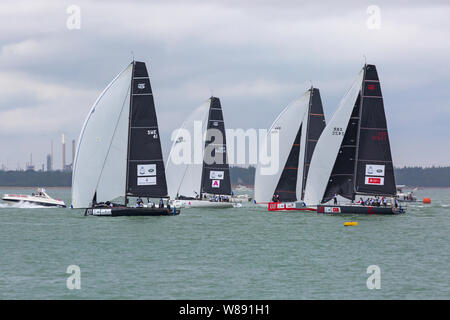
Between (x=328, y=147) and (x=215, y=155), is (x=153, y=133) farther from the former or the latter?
(x=215, y=155)

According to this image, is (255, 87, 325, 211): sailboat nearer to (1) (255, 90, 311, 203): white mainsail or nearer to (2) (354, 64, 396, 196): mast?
(1) (255, 90, 311, 203): white mainsail

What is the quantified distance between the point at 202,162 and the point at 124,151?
65.0ft

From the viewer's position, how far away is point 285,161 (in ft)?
209

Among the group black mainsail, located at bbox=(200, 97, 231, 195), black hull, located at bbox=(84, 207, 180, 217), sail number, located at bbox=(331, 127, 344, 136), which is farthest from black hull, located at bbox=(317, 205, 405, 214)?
black mainsail, located at bbox=(200, 97, 231, 195)

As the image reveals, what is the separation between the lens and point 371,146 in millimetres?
52938

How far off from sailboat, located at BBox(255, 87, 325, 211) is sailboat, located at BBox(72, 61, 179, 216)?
17083 millimetres

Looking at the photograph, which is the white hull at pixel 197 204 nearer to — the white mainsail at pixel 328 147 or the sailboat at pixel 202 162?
the sailboat at pixel 202 162

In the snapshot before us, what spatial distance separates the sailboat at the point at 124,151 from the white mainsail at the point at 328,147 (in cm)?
1330

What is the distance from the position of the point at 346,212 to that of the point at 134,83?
53.2ft

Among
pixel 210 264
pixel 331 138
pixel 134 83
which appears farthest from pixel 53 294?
pixel 331 138

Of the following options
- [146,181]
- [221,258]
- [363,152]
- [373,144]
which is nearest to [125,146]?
[146,181]

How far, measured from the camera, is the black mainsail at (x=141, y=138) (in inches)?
1898
